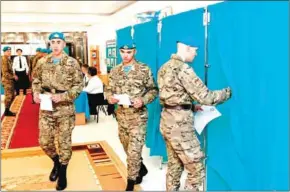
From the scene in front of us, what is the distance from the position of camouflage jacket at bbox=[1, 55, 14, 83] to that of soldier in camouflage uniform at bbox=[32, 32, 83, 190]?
351 centimetres

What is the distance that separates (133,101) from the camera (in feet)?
9.64

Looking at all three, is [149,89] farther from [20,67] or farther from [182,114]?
[20,67]

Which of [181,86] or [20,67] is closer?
[181,86]

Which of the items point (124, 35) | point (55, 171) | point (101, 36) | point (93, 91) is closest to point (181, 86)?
point (55, 171)

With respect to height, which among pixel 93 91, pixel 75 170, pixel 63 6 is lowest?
pixel 75 170

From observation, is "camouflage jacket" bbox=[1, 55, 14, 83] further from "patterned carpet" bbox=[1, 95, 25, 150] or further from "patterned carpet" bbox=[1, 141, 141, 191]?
"patterned carpet" bbox=[1, 141, 141, 191]

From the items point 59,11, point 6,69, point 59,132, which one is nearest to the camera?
point 59,132

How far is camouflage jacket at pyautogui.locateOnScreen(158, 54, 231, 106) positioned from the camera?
7.33 ft

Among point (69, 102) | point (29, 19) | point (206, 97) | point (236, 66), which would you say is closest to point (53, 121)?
point (69, 102)

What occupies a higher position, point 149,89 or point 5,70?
point 5,70

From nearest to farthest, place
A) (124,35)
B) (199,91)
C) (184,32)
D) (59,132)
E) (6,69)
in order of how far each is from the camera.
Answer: (199,91), (184,32), (59,132), (124,35), (6,69)

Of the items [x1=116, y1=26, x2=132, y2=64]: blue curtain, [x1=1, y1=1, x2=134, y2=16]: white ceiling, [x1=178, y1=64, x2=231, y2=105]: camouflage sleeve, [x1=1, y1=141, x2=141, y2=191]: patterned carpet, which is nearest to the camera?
[x1=178, y1=64, x2=231, y2=105]: camouflage sleeve

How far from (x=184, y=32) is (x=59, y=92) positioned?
1.35 meters

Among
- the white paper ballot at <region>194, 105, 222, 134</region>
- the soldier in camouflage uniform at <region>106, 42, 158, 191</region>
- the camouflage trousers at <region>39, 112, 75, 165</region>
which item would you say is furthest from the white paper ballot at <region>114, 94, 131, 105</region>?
the white paper ballot at <region>194, 105, 222, 134</region>
